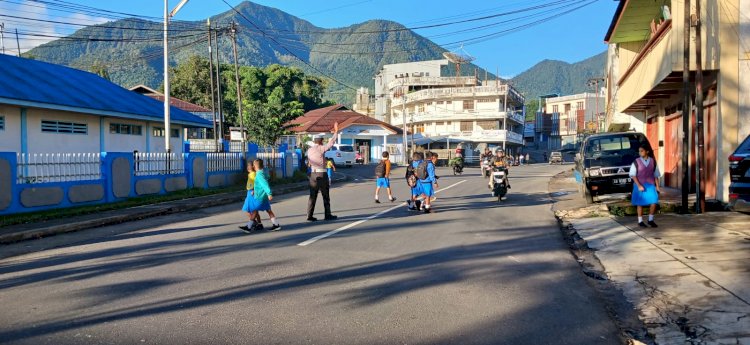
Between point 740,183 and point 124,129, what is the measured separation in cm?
2407

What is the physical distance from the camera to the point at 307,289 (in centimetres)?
655

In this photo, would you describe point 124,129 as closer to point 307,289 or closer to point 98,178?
point 98,178

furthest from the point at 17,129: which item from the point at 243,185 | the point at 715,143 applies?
the point at 715,143

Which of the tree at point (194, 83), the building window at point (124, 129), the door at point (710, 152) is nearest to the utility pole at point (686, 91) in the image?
the door at point (710, 152)

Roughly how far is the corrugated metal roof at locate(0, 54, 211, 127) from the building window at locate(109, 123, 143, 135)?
0.97m

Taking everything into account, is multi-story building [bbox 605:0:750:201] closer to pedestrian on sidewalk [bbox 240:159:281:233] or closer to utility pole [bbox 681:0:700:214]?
utility pole [bbox 681:0:700:214]

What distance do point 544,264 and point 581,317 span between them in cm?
259

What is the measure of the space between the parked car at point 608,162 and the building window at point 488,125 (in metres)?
53.5

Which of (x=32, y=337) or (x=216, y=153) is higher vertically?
(x=216, y=153)

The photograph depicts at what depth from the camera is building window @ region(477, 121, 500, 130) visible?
2741 inches

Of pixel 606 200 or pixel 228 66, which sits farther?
pixel 228 66

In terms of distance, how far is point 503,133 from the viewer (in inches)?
2645

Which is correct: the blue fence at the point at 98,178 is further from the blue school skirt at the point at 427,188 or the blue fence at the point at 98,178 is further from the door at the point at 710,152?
the door at the point at 710,152

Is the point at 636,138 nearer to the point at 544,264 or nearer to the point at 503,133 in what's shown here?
the point at 544,264
